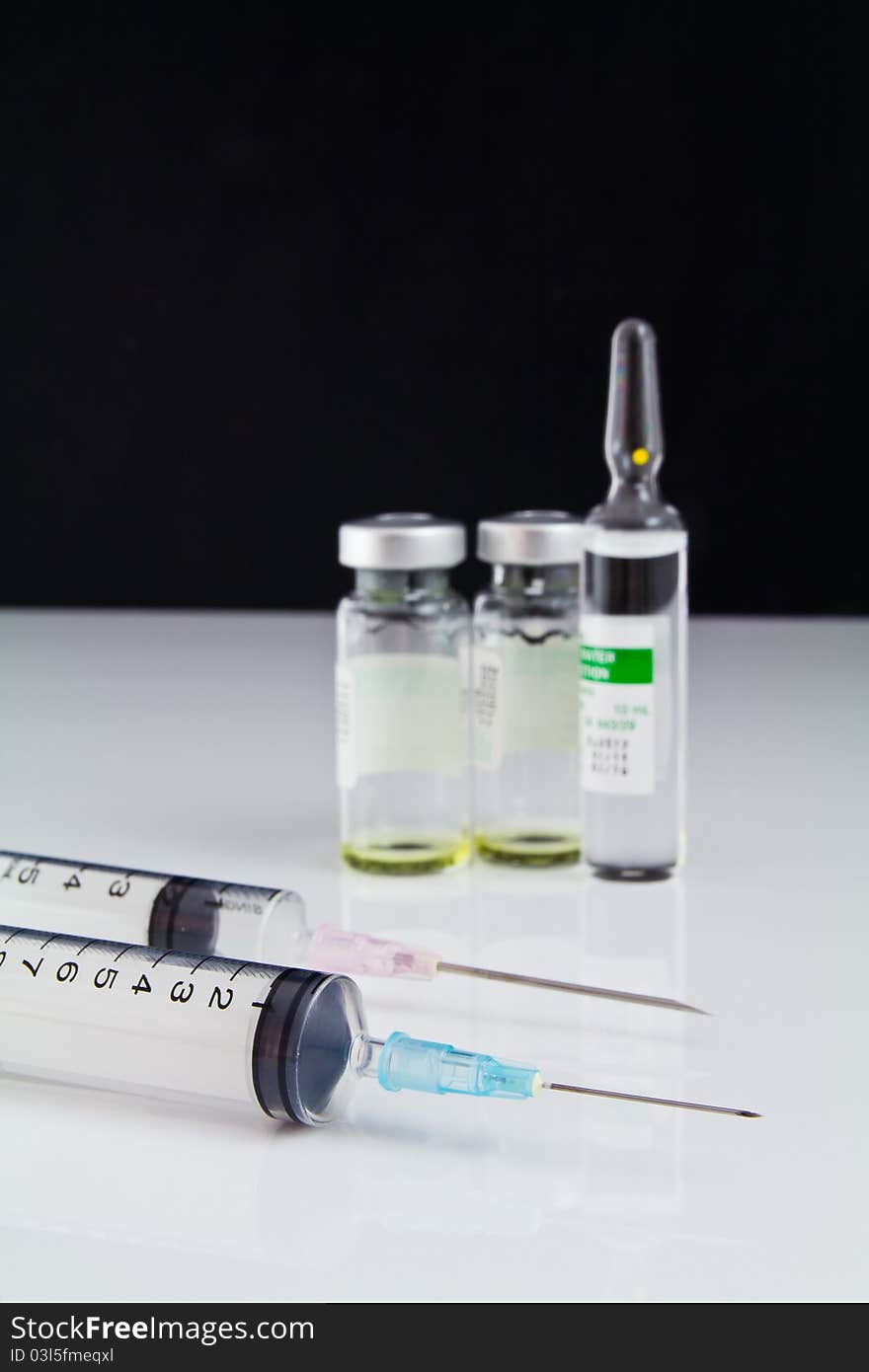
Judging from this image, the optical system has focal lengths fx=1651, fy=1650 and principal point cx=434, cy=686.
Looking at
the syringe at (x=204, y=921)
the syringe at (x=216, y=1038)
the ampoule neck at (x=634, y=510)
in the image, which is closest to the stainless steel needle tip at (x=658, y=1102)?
the syringe at (x=216, y=1038)

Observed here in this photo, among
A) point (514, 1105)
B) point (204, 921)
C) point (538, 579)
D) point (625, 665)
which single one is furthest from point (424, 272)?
point (514, 1105)

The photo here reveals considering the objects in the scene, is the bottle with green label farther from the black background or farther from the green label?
the black background

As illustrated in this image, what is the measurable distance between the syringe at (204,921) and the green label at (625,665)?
10.3 inches

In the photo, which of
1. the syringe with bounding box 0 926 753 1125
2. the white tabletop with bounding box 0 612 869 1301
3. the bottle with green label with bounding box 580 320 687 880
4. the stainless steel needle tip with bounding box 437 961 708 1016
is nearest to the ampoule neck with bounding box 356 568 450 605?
the bottle with green label with bounding box 580 320 687 880

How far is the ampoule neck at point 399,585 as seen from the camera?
135 cm

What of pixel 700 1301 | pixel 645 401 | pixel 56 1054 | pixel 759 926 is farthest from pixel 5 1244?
pixel 645 401

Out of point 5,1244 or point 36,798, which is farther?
point 36,798

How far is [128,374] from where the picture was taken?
3.18 meters

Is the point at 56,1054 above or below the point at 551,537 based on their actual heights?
below

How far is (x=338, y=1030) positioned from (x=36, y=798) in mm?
819

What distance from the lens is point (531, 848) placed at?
54.9 inches

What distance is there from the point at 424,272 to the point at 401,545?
71.7 inches

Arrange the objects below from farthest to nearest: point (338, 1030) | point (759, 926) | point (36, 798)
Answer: point (36, 798)
point (759, 926)
point (338, 1030)
